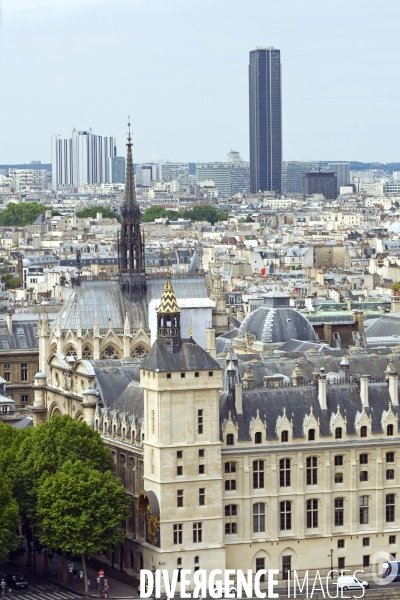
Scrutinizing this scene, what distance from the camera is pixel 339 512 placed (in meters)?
119

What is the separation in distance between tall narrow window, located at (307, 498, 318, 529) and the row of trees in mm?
9750

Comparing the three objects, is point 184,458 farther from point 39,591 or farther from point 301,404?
point 39,591

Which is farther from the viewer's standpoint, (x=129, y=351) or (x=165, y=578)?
(x=129, y=351)

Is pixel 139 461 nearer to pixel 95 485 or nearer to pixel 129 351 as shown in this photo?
pixel 95 485

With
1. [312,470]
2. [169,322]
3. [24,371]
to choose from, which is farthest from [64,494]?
[24,371]

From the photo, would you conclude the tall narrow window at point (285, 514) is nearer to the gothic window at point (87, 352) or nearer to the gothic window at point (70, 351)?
the gothic window at point (70, 351)

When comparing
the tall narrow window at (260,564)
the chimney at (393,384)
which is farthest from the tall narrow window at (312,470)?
the chimney at (393,384)

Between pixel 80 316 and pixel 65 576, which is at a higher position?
pixel 80 316

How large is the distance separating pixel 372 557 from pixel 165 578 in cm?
1235

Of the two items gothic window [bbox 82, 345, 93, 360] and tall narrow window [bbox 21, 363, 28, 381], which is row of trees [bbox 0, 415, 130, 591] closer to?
gothic window [bbox 82, 345, 93, 360]

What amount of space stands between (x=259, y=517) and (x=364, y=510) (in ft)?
20.2

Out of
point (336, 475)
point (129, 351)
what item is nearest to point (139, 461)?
point (336, 475)

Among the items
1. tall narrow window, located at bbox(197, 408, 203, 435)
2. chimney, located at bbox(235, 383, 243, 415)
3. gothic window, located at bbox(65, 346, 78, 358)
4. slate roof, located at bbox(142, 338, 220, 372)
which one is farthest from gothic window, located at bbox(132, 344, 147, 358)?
tall narrow window, located at bbox(197, 408, 203, 435)

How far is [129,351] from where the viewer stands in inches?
6093
